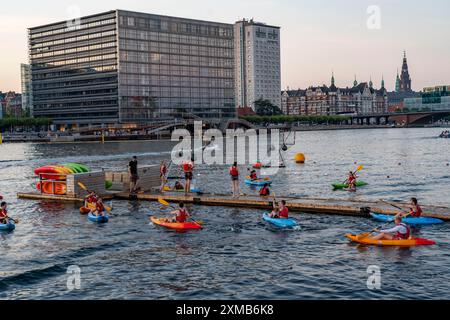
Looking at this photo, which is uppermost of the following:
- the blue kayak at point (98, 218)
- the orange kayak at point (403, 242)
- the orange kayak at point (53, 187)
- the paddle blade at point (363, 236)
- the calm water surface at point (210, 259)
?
the orange kayak at point (53, 187)

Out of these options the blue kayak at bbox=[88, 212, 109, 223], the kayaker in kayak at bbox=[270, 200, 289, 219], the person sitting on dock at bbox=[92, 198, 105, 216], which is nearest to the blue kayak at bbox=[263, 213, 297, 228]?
the kayaker in kayak at bbox=[270, 200, 289, 219]

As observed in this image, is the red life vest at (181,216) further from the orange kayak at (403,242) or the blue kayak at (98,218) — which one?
the orange kayak at (403,242)

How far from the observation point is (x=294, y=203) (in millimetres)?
35844

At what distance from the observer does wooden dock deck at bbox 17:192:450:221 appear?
1297 inches

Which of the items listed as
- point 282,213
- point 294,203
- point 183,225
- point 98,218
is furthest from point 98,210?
point 294,203

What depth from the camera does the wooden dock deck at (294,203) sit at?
32938 millimetres

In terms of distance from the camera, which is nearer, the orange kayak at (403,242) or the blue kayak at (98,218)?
the orange kayak at (403,242)

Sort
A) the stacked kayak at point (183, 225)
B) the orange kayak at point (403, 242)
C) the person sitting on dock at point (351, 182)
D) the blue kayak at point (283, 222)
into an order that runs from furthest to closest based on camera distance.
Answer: the person sitting on dock at point (351, 182) → the stacked kayak at point (183, 225) → the blue kayak at point (283, 222) → the orange kayak at point (403, 242)

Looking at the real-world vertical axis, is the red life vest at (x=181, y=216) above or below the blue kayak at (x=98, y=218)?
above

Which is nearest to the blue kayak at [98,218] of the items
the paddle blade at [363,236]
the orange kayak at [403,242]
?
the paddle blade at [363,236]

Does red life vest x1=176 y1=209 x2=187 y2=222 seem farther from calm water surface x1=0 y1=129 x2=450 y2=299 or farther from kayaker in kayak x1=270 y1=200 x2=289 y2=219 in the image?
kayaker in kayak x1=270 y1=200 x2=289 y2=219

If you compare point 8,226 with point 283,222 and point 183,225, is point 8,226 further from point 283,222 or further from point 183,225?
point 283,222
